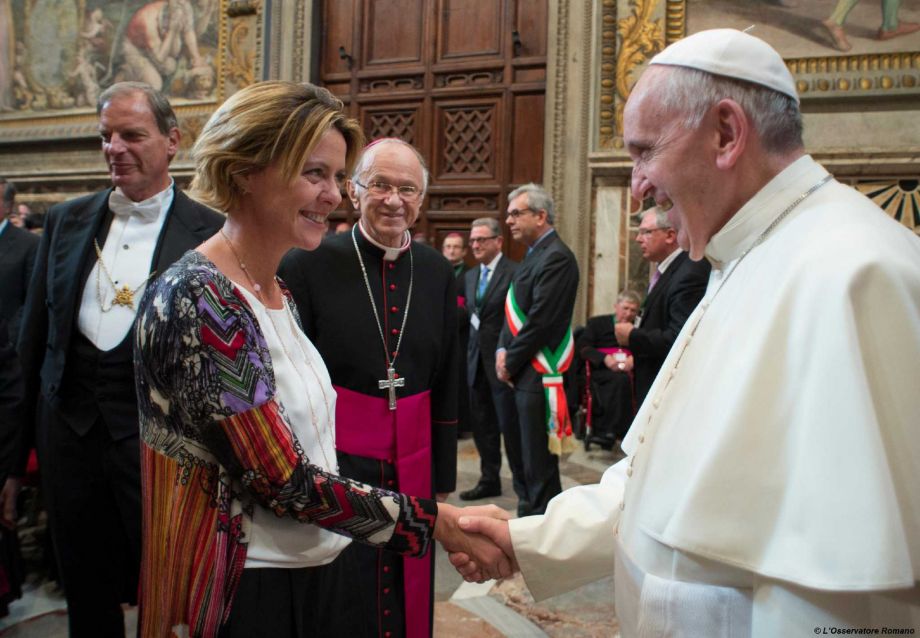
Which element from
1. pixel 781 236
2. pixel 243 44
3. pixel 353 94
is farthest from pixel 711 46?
pixel 243 44

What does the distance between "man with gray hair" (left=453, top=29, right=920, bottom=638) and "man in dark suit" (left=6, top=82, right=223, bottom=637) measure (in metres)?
1.60

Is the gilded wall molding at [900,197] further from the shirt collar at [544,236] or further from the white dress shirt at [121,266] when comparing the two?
the white dress shirt at [121,266]

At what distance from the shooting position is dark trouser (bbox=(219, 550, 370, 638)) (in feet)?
4.75

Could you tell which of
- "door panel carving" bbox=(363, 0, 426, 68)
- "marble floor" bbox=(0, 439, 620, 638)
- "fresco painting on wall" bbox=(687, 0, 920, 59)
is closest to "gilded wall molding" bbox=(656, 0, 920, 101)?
"fresco painting on wall" bbox=(687, 0, 920, 59)

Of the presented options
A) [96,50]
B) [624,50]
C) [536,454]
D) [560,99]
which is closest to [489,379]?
[536,454]

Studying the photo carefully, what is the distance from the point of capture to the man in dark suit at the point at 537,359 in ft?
15.1

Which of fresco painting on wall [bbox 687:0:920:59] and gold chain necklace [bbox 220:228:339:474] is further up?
fresco painting on wall [bbox 687:0:920:59]

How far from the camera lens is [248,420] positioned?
1.37 metres

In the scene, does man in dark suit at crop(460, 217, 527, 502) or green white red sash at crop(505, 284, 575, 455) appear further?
man in dark suit at crop(460, 217, 527, 502)

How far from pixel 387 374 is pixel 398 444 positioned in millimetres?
209

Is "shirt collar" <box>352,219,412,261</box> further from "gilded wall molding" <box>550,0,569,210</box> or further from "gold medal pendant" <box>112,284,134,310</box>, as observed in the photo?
"gilded wall molding" <box>550,0,569,210</box>

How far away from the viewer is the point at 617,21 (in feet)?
22.7

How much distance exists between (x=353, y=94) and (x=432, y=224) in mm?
1634

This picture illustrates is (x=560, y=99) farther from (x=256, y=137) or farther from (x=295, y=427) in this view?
(x=295, y=427)
